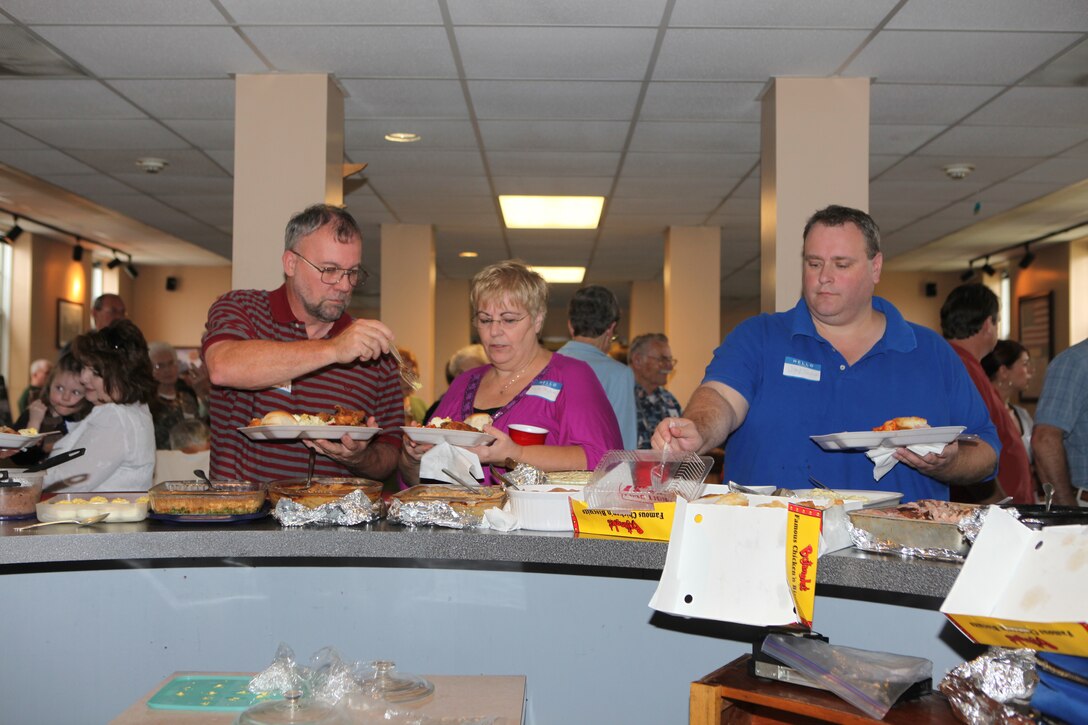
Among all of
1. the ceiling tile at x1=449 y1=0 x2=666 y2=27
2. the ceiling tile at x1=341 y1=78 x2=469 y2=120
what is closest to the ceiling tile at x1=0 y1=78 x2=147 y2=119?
the ceiling tile at x1=341 y1=78 x2=469 y2=120

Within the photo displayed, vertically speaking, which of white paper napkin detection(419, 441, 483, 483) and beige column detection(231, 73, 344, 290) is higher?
beige column detection(231, 73, 344, 290)

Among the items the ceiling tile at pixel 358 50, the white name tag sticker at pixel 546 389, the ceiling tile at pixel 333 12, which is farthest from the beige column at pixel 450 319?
the white name tag sticker at pixel 546 389

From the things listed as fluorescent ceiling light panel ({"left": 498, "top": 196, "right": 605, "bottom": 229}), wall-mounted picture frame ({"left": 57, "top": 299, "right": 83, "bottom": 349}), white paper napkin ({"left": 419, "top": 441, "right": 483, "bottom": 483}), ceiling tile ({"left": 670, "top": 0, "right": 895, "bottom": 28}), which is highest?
ceiling tile ({"left": 670, "top": 0, "right": 895, "bottom": 28})

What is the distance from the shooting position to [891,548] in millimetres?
1622

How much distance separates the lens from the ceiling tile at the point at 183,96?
4.93m

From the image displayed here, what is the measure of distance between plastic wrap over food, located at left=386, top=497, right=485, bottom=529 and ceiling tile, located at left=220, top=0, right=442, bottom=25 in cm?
264

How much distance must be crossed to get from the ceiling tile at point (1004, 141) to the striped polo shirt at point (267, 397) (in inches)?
174

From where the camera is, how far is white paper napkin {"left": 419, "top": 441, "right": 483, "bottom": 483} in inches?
84.4

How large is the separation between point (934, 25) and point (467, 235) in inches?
240

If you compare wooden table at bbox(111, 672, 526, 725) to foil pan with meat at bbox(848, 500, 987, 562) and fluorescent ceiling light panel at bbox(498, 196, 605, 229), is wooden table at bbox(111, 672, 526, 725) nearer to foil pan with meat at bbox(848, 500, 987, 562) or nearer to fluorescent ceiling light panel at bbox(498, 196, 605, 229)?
foil pan with meat at bbox(848, 500, 987, 562)

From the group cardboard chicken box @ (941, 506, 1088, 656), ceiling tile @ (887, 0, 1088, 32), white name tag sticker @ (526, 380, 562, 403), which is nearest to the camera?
cardboard chicken box @ (941, 506, 1088, 656)

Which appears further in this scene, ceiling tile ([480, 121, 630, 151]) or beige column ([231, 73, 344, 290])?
ceiling tile ([480, 121, 630, 151])

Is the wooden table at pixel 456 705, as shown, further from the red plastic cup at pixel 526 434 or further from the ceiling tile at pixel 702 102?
the ceiling tile at pixel 702 102

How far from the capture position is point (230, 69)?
476cm
